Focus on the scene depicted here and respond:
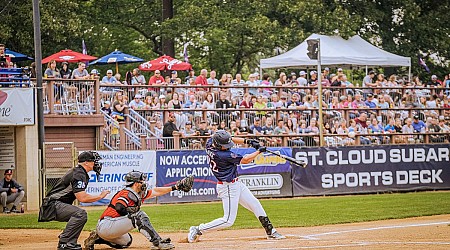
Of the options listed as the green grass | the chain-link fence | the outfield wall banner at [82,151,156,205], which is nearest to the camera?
the green grass

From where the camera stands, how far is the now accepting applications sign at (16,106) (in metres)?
26.0

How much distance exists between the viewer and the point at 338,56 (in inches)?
1469

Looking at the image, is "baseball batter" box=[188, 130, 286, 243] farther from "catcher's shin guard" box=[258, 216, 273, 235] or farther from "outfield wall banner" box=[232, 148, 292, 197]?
"outfield wall banner" box=[232, 148, 292, 197]

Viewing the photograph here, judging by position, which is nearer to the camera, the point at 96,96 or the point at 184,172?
the point at 184,172

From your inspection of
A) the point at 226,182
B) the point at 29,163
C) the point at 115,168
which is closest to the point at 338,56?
the point at 115,168

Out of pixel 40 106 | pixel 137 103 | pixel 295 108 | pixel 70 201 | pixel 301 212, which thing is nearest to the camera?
pixel 70 201

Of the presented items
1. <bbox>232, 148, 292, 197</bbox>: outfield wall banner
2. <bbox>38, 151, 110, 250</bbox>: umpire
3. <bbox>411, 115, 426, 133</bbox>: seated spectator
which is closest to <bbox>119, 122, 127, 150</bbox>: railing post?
<bbox>232, 148, 292, 197</bbox>: outfield wall banner

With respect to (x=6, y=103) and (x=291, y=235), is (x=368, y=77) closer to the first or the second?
(x=6, y=103)

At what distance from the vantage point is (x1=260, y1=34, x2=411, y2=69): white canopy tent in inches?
1442

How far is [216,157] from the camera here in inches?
619

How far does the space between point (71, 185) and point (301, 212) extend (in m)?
10.2

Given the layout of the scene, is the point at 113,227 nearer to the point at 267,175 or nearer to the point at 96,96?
the point at 96,96

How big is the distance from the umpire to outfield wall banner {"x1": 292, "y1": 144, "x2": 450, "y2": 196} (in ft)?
50.0

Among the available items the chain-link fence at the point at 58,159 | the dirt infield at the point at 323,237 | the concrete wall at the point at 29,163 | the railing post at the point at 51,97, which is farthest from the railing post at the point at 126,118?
the dirt infield at the point at 323,237
